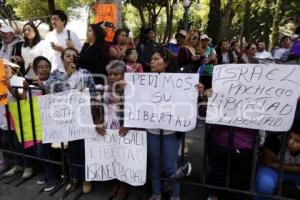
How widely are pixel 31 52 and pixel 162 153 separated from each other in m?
2.80

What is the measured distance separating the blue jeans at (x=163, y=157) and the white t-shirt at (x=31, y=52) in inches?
97.6

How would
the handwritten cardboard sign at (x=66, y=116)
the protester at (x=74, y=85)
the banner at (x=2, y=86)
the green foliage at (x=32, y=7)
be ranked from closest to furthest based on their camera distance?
the handwritten cardboard sign at (x=66, y=116) → the protester at (x=74, y=85) → the banner at (x=2, y=86) → the green foliage at (x=32, y=7)

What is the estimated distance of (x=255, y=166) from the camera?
333cm

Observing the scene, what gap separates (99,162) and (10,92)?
4.73 ft

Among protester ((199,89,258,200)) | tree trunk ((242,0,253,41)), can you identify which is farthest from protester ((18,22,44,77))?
tree trunk ((242,0,253,41))

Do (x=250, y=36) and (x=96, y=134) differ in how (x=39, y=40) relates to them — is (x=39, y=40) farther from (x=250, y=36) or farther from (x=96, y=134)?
(x=250, y=36)

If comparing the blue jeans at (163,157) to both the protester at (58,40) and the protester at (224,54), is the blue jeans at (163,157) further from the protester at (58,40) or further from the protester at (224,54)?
the protester at (224,54)

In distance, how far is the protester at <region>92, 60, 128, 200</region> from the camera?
363 cm

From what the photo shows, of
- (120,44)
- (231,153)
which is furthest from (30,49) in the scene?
(231,153)

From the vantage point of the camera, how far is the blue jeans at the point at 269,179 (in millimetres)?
3355

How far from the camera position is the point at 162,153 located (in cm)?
364

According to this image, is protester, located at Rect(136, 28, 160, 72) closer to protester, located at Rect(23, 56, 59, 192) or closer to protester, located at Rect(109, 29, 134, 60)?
protester, located at Rect(109, 29, 134, 60)

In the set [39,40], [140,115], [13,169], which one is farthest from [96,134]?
[39,40]

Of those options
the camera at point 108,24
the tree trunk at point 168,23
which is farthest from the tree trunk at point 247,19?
the camera at point 108,24
